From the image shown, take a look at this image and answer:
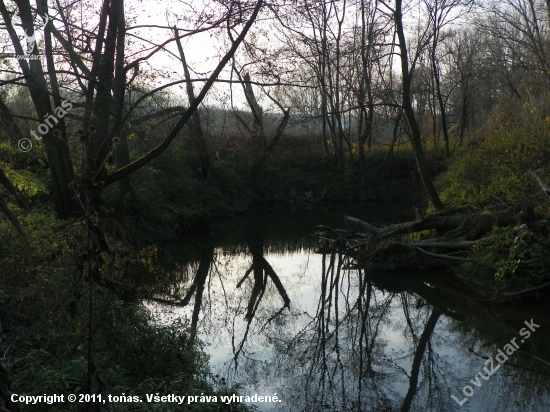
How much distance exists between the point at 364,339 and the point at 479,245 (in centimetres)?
366

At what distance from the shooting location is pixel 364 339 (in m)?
8.49

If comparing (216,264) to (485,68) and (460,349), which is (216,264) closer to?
(460,349)

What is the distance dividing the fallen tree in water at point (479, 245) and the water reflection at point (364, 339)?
41 cm

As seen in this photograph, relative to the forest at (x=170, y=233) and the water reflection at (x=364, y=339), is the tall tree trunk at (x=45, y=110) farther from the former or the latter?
the water reflection at (x=364, y=339)

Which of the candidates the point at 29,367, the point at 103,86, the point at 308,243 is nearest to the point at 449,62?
the point at 308,243

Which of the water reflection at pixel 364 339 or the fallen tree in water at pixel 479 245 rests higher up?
the fallen tree in water at pixel 479 245

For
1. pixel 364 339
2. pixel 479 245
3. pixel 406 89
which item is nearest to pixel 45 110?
pixel 364 339

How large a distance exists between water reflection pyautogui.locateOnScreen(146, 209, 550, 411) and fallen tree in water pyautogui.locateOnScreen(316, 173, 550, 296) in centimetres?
41

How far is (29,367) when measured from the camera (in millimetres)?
5078

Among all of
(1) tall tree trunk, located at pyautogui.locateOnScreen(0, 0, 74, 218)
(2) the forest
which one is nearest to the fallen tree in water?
(2) the forest

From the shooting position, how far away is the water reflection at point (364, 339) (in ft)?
21.0

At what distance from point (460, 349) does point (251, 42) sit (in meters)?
6.01

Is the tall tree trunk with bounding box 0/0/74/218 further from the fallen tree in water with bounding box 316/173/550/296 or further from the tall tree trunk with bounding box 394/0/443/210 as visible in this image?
the tall tree trunk with bounding box 394/0/443/210

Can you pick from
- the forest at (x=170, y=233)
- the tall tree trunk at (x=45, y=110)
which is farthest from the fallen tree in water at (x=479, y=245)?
the tall tree trunk at (x=45, y=110)
